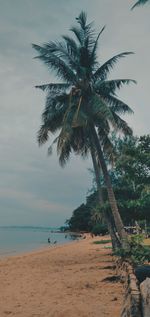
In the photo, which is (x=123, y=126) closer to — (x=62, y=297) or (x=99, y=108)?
(x=99, y=108)

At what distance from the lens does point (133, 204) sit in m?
14.2

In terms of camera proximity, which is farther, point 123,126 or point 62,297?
point 123,126

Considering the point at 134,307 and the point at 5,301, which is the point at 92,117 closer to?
the point at 5,301

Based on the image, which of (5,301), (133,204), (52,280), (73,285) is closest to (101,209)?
(133,204)

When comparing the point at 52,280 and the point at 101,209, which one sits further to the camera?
the point at 101,209

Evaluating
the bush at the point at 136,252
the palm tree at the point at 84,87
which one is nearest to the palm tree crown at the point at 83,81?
the palm tree at the point at 84,87

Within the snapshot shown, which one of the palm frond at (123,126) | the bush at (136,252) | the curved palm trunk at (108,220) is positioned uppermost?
the palm frond at (123,126)

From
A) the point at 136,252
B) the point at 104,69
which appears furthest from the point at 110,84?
the point at 136,252

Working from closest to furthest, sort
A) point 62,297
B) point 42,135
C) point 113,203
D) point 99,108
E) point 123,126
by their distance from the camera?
1. point 62,297
2. point 113,203
3. point 99,108
4. point 123,126
5. point 42,135

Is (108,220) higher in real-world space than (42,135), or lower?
lower

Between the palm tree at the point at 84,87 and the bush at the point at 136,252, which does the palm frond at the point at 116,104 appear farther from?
the bush at the point at 136,252

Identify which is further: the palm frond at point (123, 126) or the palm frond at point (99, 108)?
the palm frond at point (123, 126)

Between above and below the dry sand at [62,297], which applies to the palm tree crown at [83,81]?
above

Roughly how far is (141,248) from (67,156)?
10701 mm
